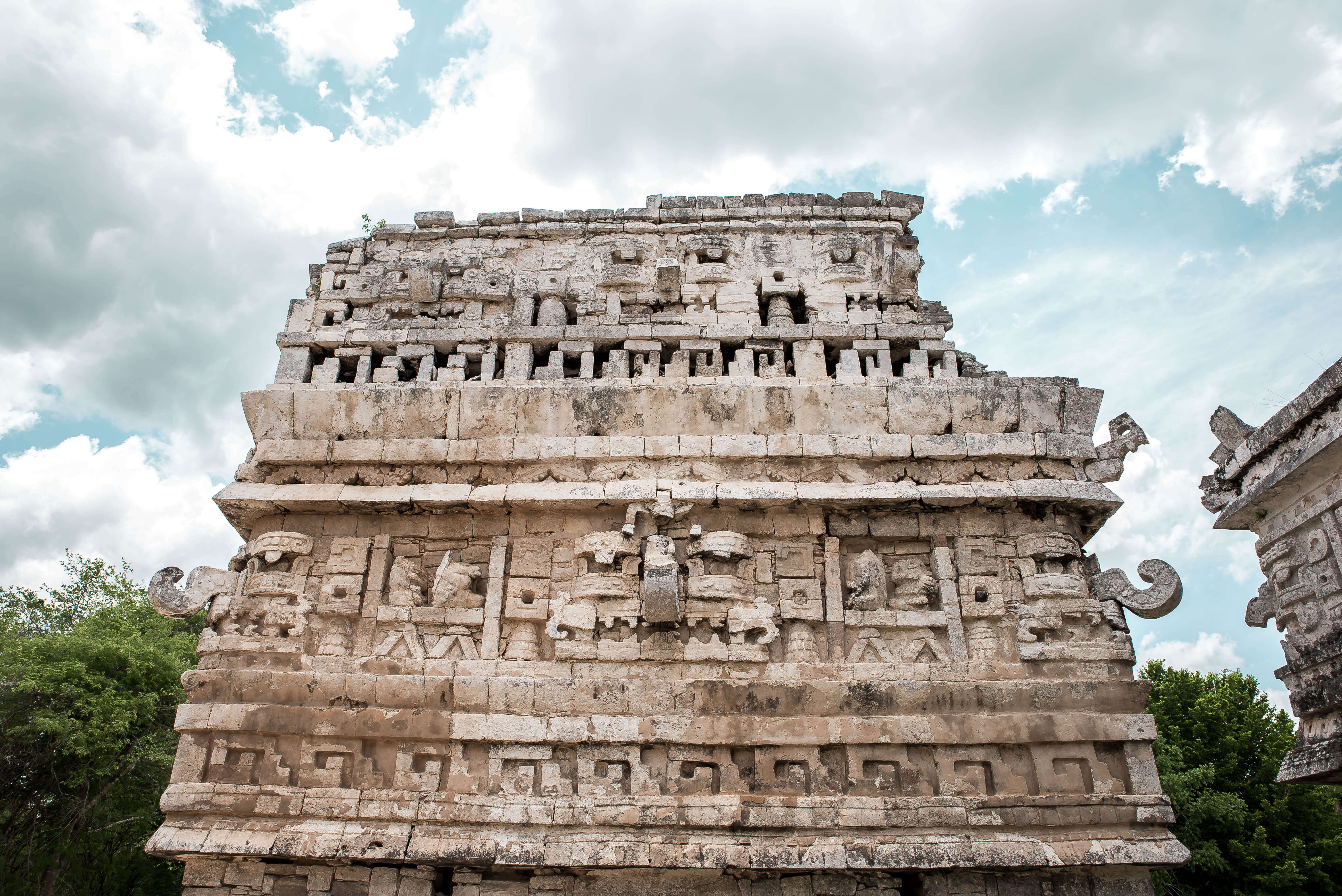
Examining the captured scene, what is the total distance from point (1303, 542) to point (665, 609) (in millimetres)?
4714

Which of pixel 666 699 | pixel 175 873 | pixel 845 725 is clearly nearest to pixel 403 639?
pixel 666 699

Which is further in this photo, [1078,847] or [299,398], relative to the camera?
[299,398]

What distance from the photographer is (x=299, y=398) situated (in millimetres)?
7973

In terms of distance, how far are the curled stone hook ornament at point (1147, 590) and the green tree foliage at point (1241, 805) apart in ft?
28.7

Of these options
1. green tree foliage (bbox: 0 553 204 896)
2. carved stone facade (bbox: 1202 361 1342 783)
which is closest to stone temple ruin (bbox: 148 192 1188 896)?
carved stone facade (bbox: 1202 361 1342 783)

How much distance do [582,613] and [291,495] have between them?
304cm

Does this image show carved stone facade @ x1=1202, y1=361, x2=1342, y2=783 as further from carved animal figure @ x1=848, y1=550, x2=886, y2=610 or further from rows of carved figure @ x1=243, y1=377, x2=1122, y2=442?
carved animal figure @ x1=848, y1=550, x2=886, y2=610

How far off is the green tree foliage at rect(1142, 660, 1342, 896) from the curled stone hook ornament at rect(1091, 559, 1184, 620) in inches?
344

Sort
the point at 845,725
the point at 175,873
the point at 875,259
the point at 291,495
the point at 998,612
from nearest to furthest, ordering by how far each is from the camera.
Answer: the point at 845,725, the point at 998,612, the point at 291,495, the point at 875,259, the point at 175,873

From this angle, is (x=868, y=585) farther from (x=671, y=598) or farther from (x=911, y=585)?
(x=671, y=598)

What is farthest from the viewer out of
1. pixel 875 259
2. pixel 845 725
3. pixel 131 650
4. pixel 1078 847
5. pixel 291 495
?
pixel 131 650

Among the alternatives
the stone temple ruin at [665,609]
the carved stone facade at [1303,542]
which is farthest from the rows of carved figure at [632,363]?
the carved stone facade at [1303,542]

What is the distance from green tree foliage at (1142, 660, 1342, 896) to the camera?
47.5 feet

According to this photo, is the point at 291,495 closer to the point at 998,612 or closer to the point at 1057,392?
the point at 998,612
